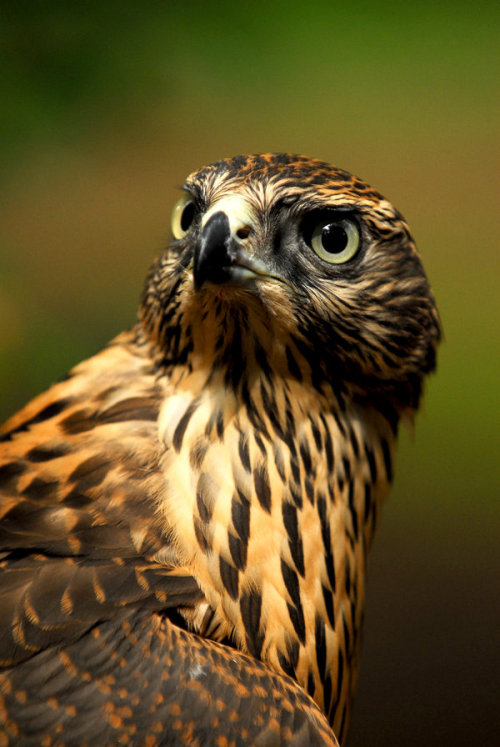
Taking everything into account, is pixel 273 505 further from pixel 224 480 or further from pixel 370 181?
pixel 370 181

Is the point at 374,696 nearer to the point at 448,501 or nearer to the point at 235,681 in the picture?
the point at 448,501

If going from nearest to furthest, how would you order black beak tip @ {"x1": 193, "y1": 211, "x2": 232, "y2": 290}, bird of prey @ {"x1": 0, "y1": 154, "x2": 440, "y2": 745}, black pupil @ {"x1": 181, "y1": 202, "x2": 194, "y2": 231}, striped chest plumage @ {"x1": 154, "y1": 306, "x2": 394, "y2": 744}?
bird of prey @ {"x1": 0, "y1": 154, "x2": 440, "y2": 745}
black beak tip @ {"x1": 193, "y1": 211, "x2": 232, "y2": 290}
striped chest plumage @ {"x1": 154, "y1": 306, "x2": 394, "y2": 744}
black pupil @ {"x1": 181, "y1": 202, "x2": 194, "y2": 231}

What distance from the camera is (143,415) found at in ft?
5.22

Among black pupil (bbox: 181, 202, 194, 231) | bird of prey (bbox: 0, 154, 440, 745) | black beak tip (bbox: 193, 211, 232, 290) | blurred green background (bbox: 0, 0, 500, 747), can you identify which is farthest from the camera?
blurred green background (bbox: 0, 0, 500, 747)

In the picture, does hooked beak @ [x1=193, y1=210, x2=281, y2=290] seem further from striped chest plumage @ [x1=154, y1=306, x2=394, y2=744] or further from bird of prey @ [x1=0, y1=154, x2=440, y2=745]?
striped chest plumage @ [x1=154, y1=306, x2=394, y2=744]

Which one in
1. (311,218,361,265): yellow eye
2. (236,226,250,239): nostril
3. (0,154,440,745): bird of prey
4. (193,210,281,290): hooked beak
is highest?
(311,218,361,265): yellow eye

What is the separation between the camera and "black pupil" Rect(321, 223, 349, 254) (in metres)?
1.52

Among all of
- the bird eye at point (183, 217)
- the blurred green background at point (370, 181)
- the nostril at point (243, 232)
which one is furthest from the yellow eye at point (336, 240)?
the blurred green background at point (370, 181)

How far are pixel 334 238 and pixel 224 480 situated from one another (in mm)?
543

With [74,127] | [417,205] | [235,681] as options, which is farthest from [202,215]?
[417,205]

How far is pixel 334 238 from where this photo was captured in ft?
5.03

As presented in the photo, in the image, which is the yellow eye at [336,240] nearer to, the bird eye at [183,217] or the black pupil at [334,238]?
the black pupil at [334,238]

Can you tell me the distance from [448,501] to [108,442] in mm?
2315

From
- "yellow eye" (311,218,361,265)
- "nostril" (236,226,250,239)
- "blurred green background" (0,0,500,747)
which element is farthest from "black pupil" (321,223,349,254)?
"blurred green background" (0,0,500,747)
